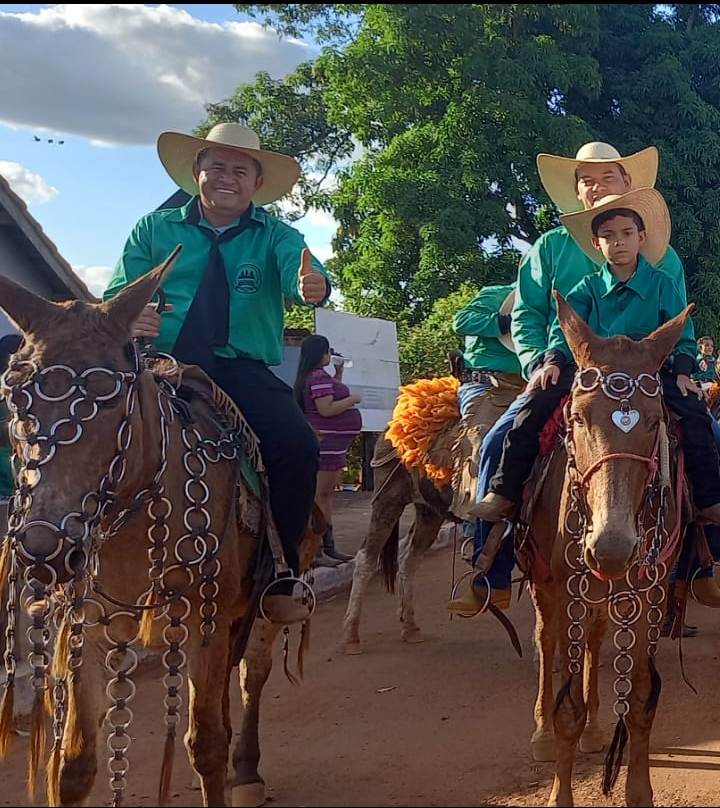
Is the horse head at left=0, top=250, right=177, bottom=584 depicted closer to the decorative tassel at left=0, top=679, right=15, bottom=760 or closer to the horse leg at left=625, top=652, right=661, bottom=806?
the decorative tassel at left=0, top=679, right=15, bottom=760

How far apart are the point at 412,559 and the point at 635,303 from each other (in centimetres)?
396

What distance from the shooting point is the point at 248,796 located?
14.8ft

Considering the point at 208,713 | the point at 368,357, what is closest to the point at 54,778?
the point at 208,713

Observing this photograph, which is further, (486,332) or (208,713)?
(486,332)

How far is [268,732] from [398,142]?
11043 millimetres

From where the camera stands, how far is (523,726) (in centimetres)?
557

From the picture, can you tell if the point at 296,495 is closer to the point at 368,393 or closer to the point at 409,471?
the point at 409,471

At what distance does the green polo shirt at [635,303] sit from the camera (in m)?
4.51

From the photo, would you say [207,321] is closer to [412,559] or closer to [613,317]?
[613,317]

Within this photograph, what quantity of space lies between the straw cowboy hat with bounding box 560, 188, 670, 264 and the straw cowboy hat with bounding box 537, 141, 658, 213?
0.64 m

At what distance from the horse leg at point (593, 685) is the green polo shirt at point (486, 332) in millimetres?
2271

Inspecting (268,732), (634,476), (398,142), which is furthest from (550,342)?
(398,142)

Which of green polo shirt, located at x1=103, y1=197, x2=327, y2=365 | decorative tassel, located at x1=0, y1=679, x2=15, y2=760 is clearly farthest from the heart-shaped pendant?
decorative tassel, located at x1=0, y1=679, x2=15, y2=760

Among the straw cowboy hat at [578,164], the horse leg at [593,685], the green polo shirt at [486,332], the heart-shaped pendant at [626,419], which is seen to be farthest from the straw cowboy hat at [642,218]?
the horse leg at [593,685]
